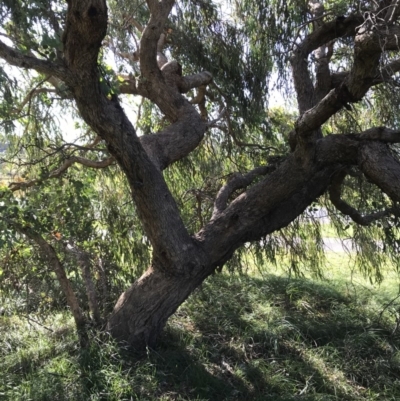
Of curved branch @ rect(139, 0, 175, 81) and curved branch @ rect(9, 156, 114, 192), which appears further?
curved branch @ rect(139, 0, 175, 81)

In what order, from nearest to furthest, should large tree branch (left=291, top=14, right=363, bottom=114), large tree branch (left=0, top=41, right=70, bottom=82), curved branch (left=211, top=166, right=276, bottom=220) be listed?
large tree branch (left=0, top=41, right=70, bottom=82)
curved branch (left=211, top=166, right=276, bottom=220)
large tree branch (left=291, top=14, right=363, bottom=114)

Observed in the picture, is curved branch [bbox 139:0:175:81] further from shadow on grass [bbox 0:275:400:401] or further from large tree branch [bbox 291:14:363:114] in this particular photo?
shadow on grass [bbox 0:275:400:401]

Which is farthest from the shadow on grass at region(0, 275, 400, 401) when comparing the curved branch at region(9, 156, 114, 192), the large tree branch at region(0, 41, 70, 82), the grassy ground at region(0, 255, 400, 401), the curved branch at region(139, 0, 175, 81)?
the curved branch at region(139, 0, 175, 81)

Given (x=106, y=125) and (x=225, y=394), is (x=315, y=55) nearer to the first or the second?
(x=106, y=125)

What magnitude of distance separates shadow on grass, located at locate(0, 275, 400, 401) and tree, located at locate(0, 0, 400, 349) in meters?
0.40

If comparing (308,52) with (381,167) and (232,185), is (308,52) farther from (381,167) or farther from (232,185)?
(381,167)

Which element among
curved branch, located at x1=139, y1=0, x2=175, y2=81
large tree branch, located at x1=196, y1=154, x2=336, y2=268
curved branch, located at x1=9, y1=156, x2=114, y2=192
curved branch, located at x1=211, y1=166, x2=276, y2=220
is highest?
curved branch, located at x1=139, y1=0, x2=175, y2=81

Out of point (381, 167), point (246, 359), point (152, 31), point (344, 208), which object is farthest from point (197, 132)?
point (246, 359)

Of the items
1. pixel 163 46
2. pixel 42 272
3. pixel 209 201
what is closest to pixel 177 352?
pixel 42 272

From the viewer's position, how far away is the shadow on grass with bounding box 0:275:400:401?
3.88 m

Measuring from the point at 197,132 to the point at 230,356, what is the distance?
2294mm

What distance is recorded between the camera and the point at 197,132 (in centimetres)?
516

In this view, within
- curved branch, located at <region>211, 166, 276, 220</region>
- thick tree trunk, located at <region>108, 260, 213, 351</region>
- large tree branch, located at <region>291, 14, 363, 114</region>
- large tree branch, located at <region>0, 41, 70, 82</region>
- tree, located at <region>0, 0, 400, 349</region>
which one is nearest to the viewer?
large tree branch, located at <region>0, 41, 70, 82</region>

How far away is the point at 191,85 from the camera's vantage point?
5.59 meters
